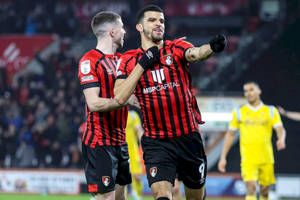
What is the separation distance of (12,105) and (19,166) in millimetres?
2956

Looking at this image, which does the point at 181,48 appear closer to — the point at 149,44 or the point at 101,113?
the point at 149,44

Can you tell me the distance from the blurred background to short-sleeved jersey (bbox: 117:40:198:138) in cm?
902

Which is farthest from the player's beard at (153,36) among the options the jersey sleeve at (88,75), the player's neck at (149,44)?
the jersey sleeve at (88,75)

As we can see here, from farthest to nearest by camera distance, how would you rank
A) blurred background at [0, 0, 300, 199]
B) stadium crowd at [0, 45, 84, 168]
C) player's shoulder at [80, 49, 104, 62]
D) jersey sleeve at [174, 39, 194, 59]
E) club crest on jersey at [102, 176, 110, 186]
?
stadium crowd at [0, 45, 84, 168], blurred background at [0, 0, 300, 199], player's shoulder at [80, 49, 104, 62], club crest on jersey at [102, 176, 110, 186], jersey sleeve at [174, 39, 194, 59]

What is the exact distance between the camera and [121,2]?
920 inches

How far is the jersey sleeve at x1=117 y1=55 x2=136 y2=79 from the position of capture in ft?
18.6

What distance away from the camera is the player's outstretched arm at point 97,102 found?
5565 millimetres

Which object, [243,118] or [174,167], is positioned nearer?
[174,167]

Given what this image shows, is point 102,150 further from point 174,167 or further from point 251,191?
point 251,191

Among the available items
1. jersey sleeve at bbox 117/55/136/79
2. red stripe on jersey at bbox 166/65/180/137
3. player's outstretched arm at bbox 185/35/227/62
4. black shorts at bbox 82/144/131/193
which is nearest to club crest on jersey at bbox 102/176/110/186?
black shorts at bbox 82/144/131/193

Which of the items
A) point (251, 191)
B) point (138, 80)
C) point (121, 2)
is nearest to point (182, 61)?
point (138, 80)

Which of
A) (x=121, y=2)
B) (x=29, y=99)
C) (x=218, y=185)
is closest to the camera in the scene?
(x=218, y=185)

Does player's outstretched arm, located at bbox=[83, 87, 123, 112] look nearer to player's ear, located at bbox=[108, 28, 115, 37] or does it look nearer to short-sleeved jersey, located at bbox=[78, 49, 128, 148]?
short-sleeved jersey, located at bbox=[78, 49, 128, 148]

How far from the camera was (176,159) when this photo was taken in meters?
5.70
